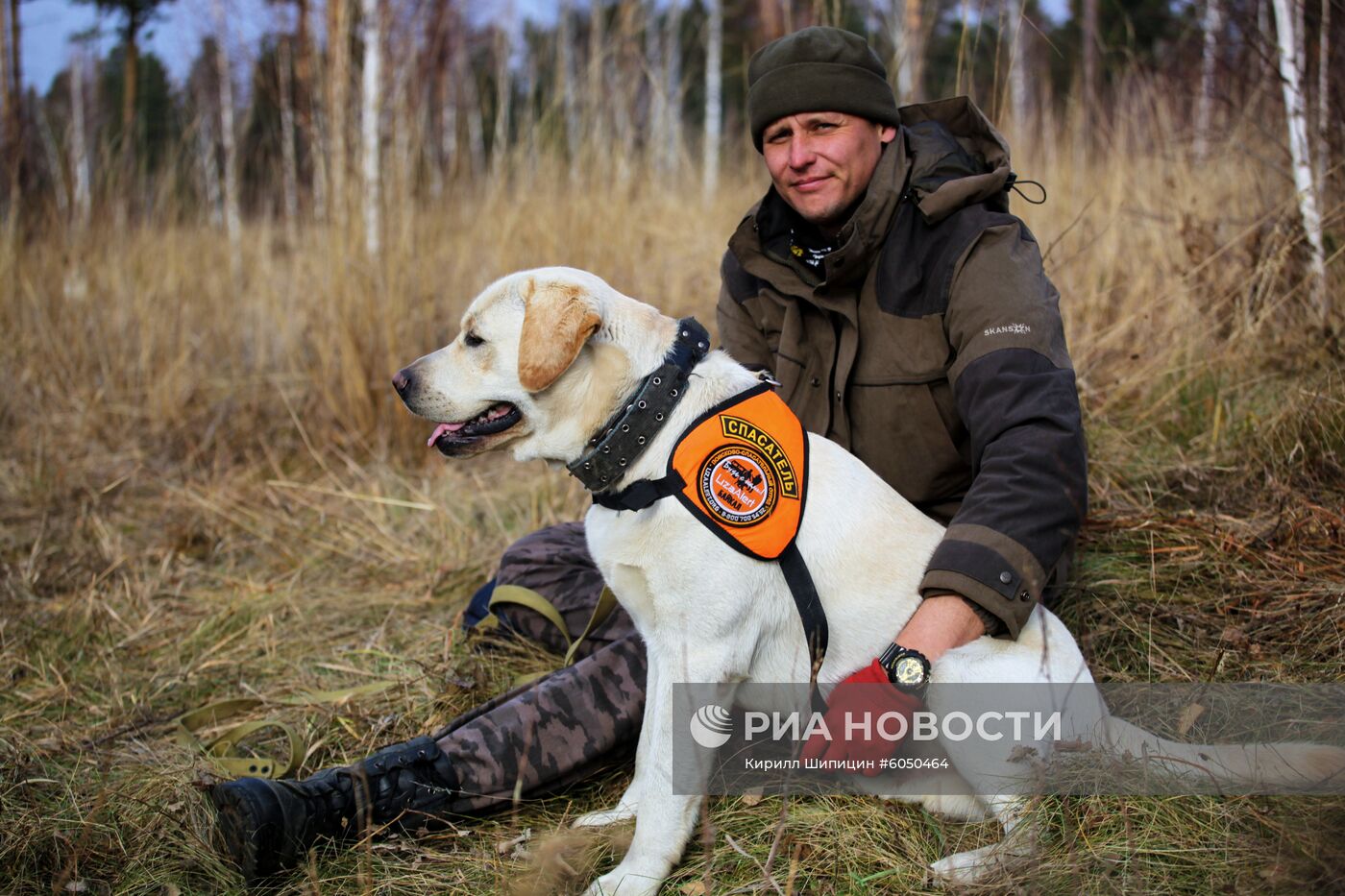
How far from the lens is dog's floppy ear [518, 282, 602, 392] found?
6.93 ft

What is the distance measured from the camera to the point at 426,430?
4867mm

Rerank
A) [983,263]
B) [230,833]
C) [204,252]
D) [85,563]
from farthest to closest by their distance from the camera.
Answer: [204,252]
[85,563]
[983,263]
[230,833]

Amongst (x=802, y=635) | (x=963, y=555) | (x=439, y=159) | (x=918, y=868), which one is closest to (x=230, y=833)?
(x=802, y=635)

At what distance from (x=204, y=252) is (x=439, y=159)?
7.18 feet

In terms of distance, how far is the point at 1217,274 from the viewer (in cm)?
421

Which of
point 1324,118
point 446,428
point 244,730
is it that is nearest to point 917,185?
point 446,428

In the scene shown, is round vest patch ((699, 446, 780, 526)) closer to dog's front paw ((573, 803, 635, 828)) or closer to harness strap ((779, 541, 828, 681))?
harness strap ((779, 541, 828, 681))

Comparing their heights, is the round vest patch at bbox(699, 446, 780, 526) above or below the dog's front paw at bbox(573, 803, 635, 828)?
above

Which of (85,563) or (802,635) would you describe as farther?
(85,563)

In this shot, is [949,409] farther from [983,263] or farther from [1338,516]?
[1338,516]

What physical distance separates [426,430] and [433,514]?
2.64 feet

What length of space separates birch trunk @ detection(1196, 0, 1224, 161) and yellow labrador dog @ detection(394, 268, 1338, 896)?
3434 millimetres

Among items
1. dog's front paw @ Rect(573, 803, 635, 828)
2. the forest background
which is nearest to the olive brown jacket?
the forest background

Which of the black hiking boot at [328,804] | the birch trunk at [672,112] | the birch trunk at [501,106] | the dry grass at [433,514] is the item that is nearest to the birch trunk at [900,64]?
the dry grass at [433,514]
